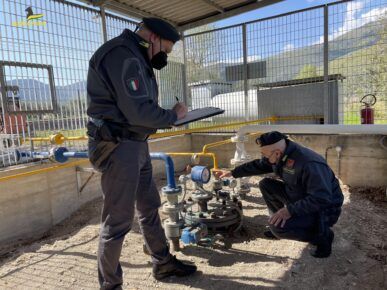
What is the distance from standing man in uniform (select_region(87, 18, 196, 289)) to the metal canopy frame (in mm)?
3468

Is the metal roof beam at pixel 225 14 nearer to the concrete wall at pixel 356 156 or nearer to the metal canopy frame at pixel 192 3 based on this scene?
the metal canopy frame at pixel 192 3

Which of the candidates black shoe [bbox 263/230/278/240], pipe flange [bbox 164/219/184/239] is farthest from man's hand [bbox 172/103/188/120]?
black shoe [bbox 263/230/278/240]

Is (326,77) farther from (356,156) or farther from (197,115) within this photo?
(197,115)

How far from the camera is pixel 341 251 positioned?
307cm

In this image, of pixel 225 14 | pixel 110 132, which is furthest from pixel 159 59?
pixel 225 14

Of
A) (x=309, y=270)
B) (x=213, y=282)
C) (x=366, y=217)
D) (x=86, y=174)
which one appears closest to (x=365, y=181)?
(x=366, y=217)

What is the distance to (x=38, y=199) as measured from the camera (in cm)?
432

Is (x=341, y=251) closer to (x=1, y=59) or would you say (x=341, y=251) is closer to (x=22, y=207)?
(x=22, y=207)

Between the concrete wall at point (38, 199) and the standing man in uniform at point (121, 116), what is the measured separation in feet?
7.47

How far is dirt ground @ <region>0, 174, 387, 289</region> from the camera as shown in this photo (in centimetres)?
265

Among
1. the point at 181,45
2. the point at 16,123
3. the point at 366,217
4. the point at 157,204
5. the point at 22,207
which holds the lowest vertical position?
the point at 366,217

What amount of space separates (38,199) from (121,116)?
9.22 ft

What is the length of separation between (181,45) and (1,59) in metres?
4.18

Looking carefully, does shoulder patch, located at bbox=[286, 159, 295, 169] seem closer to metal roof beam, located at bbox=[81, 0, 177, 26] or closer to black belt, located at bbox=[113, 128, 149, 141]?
black belt, located at bbox=[113, 128, 149, 141]
